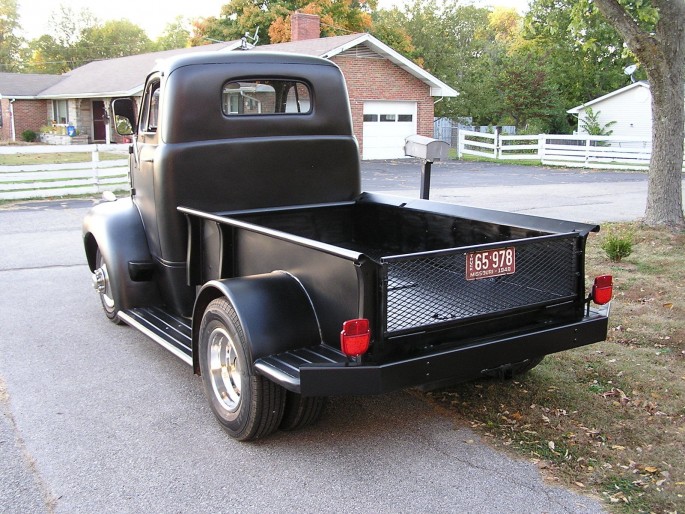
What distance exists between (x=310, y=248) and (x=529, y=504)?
166 cm

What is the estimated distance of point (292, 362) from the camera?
3.71m

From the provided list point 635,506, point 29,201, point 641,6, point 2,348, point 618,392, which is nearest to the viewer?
point 635,506

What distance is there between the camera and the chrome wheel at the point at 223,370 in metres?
4.22

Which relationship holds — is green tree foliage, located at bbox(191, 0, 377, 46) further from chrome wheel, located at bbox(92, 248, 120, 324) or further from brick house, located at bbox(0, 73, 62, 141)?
chrome wheel, located at bbox(92, 248, 120, 324)

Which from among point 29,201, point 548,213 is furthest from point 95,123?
point 548,213

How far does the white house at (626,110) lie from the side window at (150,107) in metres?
31.2

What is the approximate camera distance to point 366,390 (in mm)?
3545

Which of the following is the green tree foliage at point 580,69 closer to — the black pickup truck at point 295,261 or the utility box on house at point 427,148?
the utility box on house at point 427,148

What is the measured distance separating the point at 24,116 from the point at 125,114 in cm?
3673

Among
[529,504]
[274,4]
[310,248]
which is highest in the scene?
[274,4]

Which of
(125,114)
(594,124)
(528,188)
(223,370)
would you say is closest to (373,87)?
(528,188)

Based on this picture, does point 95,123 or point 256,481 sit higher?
point 95,123

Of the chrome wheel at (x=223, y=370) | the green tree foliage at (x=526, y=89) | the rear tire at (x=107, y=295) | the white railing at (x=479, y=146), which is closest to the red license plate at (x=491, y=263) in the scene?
the chrome wheel at (x=223, y=370)

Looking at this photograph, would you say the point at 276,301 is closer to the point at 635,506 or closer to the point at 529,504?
the point at 529,504
